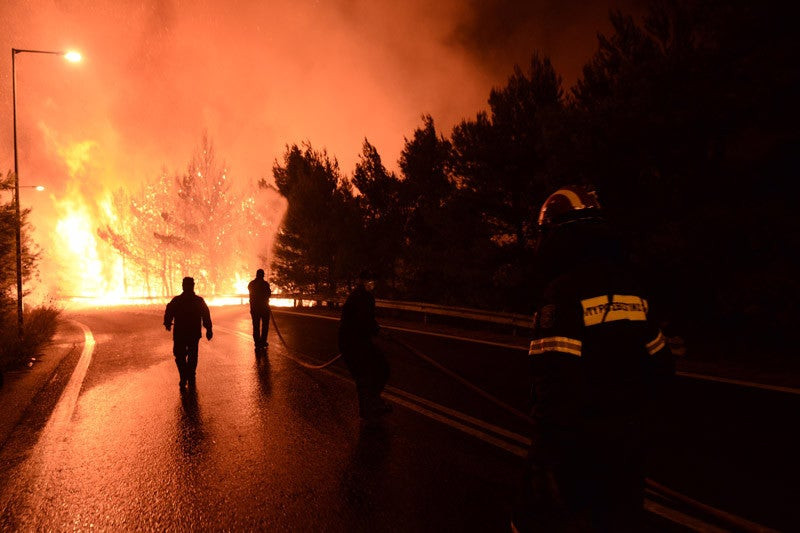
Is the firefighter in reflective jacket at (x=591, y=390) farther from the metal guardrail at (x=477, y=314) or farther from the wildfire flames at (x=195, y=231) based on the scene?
the wildfire flames at (x=195, y=231)

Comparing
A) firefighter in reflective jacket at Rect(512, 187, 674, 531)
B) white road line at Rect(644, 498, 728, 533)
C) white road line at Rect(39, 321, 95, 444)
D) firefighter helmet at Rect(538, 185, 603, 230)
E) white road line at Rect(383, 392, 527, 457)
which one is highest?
firefighter helmet at Rect(538, 185, 603, 230)

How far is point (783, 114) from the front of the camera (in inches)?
437

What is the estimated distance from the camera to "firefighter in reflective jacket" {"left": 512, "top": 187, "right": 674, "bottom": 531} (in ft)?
6.19

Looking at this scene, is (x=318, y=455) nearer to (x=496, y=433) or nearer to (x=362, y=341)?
(x=362, y=341)

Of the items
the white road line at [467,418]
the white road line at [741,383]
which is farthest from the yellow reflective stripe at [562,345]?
the white road line at [741,383]

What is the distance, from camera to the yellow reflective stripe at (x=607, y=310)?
1982 mm

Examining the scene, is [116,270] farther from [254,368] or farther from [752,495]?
[752,495]

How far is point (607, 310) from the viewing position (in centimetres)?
A: 200

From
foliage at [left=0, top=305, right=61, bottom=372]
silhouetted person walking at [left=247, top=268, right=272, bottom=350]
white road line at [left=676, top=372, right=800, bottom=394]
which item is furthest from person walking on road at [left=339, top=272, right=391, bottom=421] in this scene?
foliage at [left=0, top=305, right=61, bottom=372]

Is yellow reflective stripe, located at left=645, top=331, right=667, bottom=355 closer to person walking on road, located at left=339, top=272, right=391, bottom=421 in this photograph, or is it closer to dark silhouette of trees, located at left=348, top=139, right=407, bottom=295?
person walking on road, located at left=339, top=272, right=391, bottom=421

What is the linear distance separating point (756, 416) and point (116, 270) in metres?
→ 85.5

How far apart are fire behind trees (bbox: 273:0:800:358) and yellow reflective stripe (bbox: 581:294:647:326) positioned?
502 cm

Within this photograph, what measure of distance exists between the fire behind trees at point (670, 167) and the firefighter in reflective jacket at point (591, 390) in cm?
500

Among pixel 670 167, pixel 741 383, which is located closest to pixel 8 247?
pixel 741 383
